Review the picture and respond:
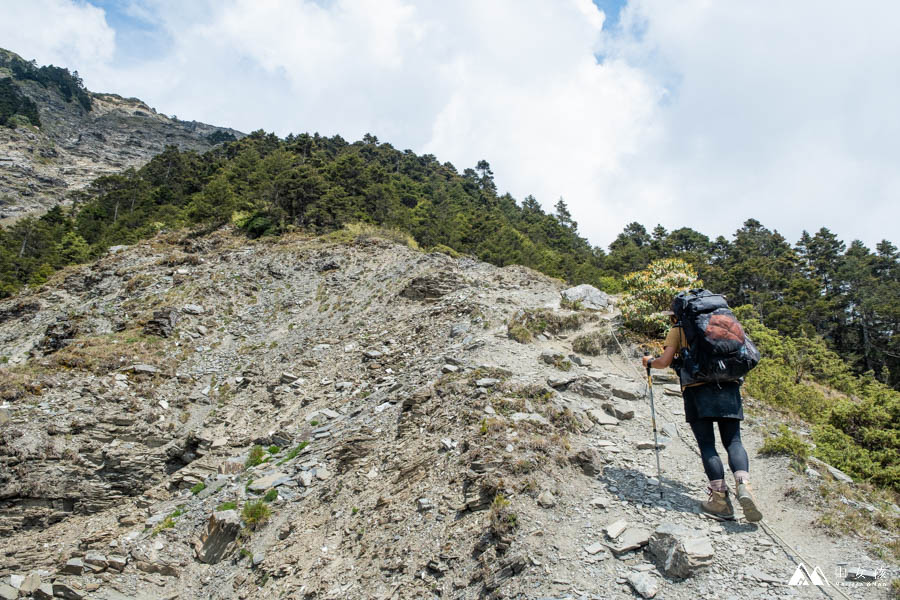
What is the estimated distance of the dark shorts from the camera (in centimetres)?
502

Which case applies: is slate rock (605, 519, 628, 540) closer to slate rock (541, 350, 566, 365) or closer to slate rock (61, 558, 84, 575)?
Answer: slate rock (541, 350, 566, 365)

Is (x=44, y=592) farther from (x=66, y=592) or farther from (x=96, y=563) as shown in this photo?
(x=96, y=563)

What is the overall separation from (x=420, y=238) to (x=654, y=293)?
27.6 m

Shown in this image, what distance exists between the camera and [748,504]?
4.64m

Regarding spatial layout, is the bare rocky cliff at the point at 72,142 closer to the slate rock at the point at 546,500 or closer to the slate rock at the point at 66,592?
the slate rock at the point at 66,592

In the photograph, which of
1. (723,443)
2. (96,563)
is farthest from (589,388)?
(96,563)

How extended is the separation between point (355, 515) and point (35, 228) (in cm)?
5731

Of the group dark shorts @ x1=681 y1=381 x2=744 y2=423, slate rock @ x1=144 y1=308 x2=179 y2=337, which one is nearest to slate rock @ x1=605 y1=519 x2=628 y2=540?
dark shorts @ x1=681 y1=381 x2=744 y2=423

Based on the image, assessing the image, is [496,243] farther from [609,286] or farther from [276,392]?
[276,392]

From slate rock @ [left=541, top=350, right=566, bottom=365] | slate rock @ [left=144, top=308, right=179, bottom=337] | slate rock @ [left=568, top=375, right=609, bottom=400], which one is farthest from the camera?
slate rock @ [left=144, top=308, right=179, bottom=337]

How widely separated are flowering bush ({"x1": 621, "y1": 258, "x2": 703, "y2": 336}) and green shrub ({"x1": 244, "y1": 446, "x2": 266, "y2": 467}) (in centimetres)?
1118

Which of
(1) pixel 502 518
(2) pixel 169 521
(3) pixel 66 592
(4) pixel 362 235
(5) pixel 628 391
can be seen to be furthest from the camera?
(4) pixel 362 235

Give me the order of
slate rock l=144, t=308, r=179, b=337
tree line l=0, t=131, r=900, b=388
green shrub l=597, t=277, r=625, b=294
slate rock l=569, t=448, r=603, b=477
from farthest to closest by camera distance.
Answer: green shrub l=597, t=277, r=625, b=294 → tree line l=0, t=131, r=900, b=388 → slate rock l=144, t=308, r=179, b=337 → slate rock l=569, t=448, r=603, b=477

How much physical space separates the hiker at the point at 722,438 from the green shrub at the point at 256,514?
7400mm
